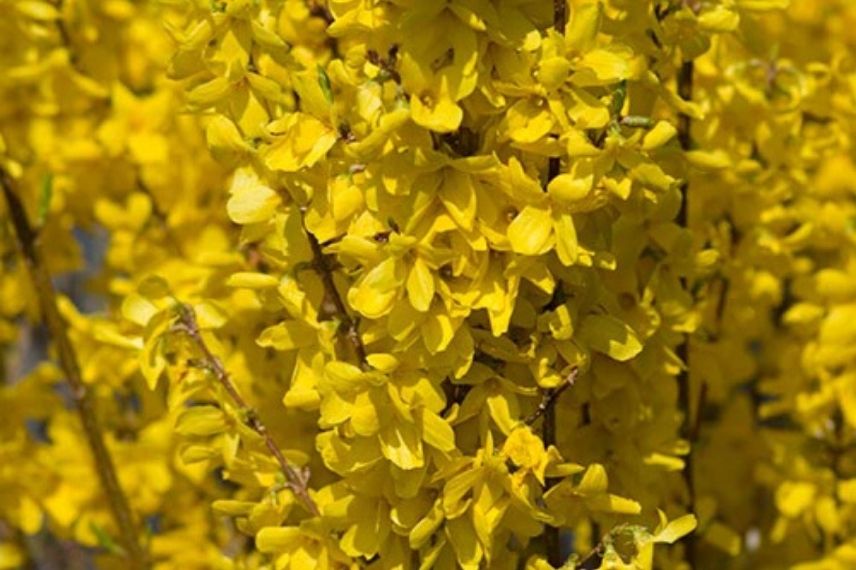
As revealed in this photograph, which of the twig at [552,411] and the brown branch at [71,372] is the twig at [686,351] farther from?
the brown branch at [71,372]

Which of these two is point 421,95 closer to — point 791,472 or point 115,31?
point 791,472

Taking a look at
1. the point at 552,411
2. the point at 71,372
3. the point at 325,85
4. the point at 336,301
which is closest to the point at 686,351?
the point at 552,411

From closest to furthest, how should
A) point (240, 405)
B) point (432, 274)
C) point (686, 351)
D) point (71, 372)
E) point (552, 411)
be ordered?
point (432, 274)
point (552, 411)
point (240, 405)
point (686, 351)
point (71, 372)

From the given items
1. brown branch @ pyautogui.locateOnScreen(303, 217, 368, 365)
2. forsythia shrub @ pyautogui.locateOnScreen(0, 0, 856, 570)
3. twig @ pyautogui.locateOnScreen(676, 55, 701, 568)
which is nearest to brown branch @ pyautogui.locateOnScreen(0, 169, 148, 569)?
forsythia shrub @ pyautogui.locateOnScreen(0, 0, 856, 570)

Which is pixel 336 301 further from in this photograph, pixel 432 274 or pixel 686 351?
pixel 686 351

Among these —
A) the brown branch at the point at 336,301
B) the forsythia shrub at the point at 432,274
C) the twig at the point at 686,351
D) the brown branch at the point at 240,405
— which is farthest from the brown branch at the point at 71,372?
the twig at the point at 686,351

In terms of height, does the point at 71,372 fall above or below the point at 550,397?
below

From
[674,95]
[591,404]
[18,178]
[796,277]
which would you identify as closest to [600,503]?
[591,404]
